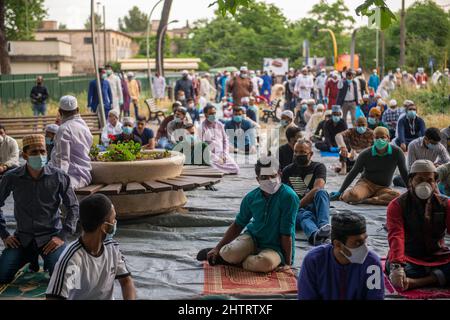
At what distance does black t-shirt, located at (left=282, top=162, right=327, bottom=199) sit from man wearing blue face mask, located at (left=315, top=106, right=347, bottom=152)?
670 cm

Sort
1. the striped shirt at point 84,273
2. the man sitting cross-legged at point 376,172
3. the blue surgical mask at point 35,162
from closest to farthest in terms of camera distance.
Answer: the striped shirt at point 84,273, the blue surgical mask at point 35,162, the man sitting cross-legged at point 376,172

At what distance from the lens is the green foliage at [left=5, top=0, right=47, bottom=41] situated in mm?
43612

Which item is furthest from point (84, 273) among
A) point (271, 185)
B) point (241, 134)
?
point (241, 134)

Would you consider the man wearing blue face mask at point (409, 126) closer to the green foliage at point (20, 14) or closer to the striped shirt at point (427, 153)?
the striped shirt at point (427, 153)

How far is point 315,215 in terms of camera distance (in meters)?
8.52

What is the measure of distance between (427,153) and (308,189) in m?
2.83

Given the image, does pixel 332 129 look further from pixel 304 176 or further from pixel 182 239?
pixel 182 239

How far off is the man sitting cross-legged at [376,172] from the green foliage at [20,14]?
→ 1373 inches

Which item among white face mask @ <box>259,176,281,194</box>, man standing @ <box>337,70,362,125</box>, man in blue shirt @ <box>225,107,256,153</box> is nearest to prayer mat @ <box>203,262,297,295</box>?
white face mask @ <box>259,176,281,194</box>

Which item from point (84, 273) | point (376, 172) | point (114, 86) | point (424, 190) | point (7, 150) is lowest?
point (376, 172)

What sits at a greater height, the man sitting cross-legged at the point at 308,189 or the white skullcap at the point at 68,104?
the white skullcap at the point at 68,104

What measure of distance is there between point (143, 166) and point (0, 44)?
85.3 ft

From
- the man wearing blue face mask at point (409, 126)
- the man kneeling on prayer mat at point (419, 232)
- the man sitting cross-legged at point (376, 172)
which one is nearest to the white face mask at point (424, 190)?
the man kneeling on prayer mat at point (419, 232)

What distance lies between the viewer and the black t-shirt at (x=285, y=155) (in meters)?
10.1
